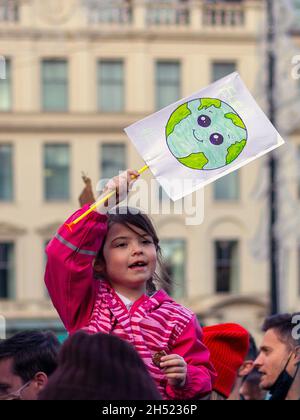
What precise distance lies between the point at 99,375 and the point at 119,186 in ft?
3.10

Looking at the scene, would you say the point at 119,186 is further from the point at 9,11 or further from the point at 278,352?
the point at 9,11

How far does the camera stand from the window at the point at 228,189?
2552 centimetres

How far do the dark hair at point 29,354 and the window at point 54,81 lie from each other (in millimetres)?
21355

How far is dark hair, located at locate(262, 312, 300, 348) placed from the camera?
4.74 meters

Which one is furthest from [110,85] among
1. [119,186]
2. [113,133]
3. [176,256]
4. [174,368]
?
[174,368]

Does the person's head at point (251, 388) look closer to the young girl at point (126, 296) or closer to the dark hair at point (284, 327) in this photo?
the dark hair at point (284, 327)

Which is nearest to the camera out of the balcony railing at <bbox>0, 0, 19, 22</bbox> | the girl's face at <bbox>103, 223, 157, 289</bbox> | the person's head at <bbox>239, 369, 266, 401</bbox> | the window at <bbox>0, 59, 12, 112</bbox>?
the girl's face at <bbox>103, 223, 157, 289</bbox>

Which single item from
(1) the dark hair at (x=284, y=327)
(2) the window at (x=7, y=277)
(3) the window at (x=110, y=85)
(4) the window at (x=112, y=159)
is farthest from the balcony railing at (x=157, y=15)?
(1) the dark hair at (x=284, y=327)

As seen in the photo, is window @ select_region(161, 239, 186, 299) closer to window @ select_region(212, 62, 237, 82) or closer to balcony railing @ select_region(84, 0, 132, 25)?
window @ select_region(212, 62, 237, 82)

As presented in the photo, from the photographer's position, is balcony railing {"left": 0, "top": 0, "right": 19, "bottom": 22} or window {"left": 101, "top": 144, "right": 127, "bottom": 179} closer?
balcony railing {"left": 0, "top": 0, "right": 19, "bottom": 22}

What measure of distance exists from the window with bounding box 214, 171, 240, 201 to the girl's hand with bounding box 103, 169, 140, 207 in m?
22.4

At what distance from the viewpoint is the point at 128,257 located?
3.25 m

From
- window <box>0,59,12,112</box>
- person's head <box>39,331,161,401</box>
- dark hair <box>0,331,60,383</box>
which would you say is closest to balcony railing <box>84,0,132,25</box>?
window <box>0,59,12,112</box>

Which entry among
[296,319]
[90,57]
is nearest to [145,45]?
[90,57]
